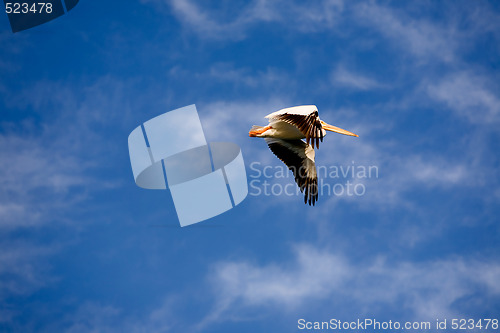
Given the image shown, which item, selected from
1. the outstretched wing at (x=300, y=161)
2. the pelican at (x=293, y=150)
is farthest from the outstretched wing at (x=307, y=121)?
the outstretched wing at (x=300, y=161)

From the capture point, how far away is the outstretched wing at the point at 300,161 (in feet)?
57.0

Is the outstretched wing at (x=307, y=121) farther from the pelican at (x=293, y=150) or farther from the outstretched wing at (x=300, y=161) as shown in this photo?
the outstretched wing at (x=300, y=161)

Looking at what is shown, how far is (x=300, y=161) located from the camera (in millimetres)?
17812

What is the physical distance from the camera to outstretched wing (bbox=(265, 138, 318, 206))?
17.4 m

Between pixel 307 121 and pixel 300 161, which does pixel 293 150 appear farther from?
pixel 307 121

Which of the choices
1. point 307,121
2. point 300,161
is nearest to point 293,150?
point 300,161

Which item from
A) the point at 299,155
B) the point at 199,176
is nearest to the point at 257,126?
the point at 299,155

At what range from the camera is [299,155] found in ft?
58.8

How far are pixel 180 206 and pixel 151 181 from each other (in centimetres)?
122

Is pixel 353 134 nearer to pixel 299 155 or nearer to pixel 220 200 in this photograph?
pixel 299 155

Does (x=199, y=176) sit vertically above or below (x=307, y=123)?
above

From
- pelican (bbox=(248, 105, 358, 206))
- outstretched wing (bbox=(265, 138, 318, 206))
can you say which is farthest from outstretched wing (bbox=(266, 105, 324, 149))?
outstretched wing (bbox=(265, 138, 318, 206))

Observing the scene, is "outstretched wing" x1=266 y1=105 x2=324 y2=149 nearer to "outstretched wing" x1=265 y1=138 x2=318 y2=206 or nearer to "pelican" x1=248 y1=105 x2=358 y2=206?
"pelican" x1=248 y1=105 x2=358 y2=206

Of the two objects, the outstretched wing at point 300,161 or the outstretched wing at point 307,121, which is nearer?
the outstretched wing at point 307,121
